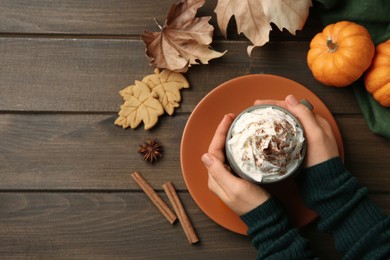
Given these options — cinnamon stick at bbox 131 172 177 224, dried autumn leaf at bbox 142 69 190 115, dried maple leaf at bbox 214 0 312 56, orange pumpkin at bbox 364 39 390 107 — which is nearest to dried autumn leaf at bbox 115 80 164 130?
dried autumn leaf at bbox 142 69 190 115

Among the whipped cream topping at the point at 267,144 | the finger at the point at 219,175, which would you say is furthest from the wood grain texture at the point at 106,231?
the whipped cream topping at the point at 267,144

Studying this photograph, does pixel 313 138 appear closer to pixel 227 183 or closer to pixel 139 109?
pixel 227 183

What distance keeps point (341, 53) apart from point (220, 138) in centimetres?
30

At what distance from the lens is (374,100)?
3.05 ft

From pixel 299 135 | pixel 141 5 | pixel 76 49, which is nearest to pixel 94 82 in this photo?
pixel 76 49

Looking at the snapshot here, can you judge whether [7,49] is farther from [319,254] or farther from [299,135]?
[319,254]

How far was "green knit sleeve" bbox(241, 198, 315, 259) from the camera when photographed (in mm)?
816

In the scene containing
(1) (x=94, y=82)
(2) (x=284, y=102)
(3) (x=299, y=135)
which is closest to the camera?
(3) (x=299, y=135)

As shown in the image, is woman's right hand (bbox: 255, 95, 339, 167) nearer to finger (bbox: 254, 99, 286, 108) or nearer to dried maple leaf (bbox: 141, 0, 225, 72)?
finger (bbox: 254, 99, 286, 108)

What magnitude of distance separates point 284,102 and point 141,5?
15.1 inches

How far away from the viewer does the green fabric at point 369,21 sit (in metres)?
0.92

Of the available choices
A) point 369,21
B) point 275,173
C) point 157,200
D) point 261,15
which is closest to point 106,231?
point 157,200

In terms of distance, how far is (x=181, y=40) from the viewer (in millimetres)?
948

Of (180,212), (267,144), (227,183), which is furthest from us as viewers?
(180,212)
